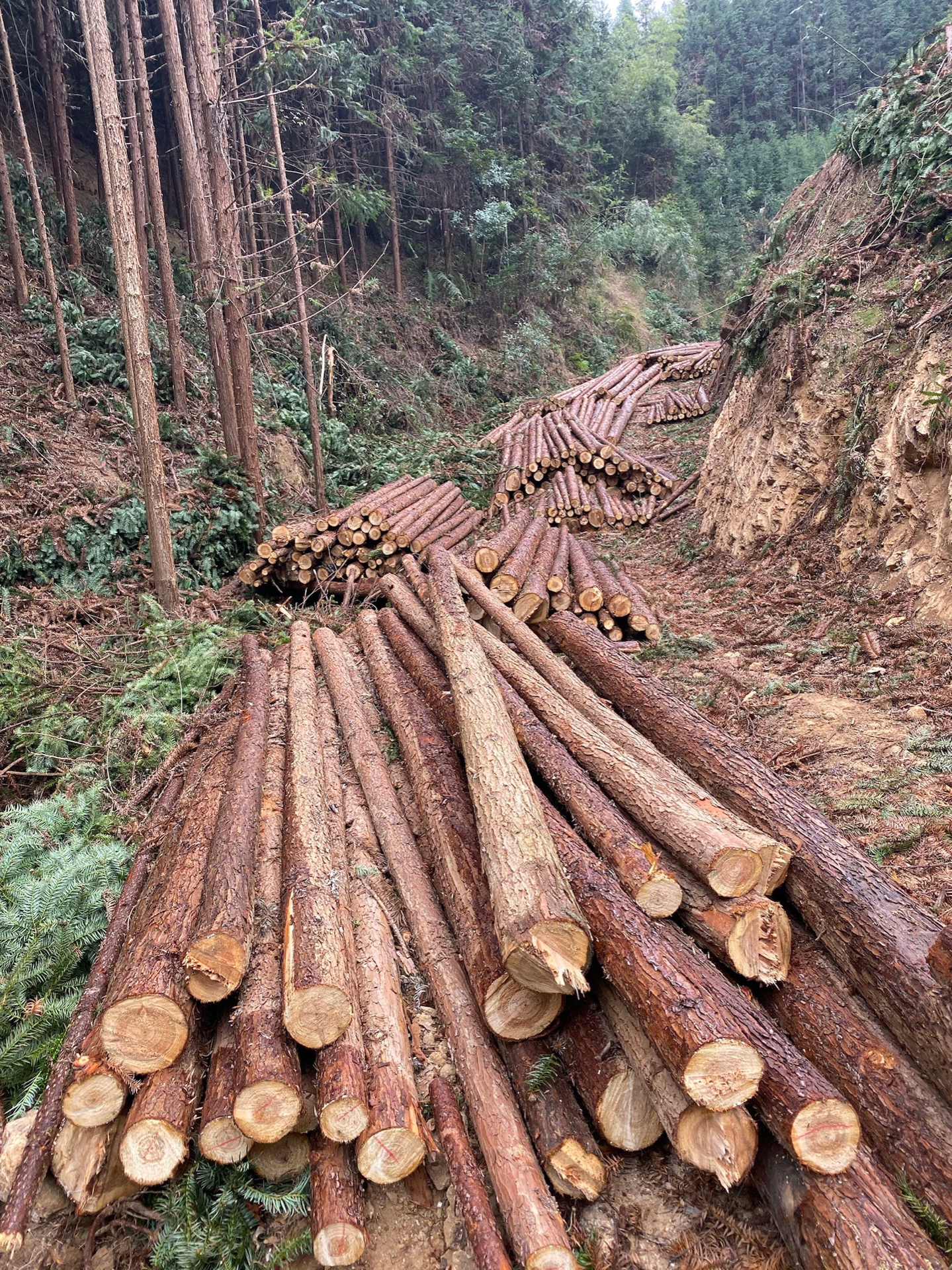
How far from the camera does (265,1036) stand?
2627 millimetres

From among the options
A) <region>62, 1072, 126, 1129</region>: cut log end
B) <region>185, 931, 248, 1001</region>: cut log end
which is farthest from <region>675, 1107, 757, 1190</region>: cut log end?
<region>62, 1072, 126, 1129</region>: cut log end

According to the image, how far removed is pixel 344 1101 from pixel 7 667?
5911 mm

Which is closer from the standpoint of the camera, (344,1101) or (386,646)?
(344,1101)

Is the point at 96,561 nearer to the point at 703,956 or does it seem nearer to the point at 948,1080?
the point at 703,956

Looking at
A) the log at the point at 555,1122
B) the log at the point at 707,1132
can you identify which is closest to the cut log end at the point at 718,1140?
the log at the point at 707,1132

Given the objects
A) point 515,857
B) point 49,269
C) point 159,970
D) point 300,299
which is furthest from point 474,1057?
point 49,269

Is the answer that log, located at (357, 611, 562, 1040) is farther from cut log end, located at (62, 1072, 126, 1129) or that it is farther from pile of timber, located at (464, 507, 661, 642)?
pile of timber, located at (464, 507, 661, 642)

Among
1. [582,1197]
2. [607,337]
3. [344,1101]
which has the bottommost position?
[582,1197]

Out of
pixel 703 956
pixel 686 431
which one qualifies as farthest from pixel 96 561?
pixel 686 431

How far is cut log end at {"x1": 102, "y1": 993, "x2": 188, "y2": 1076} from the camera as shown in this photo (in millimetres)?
2568

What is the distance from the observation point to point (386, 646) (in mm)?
6742

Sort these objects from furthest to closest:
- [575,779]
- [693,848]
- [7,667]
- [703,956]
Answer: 1. [7,667]
2. [575,779]
3. [693,848]
4. [703,956]

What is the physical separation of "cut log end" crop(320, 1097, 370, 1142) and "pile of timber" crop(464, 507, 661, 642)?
17.1ft

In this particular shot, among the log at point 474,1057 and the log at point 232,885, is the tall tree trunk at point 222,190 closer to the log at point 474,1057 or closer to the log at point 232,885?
the log at point 232,885
